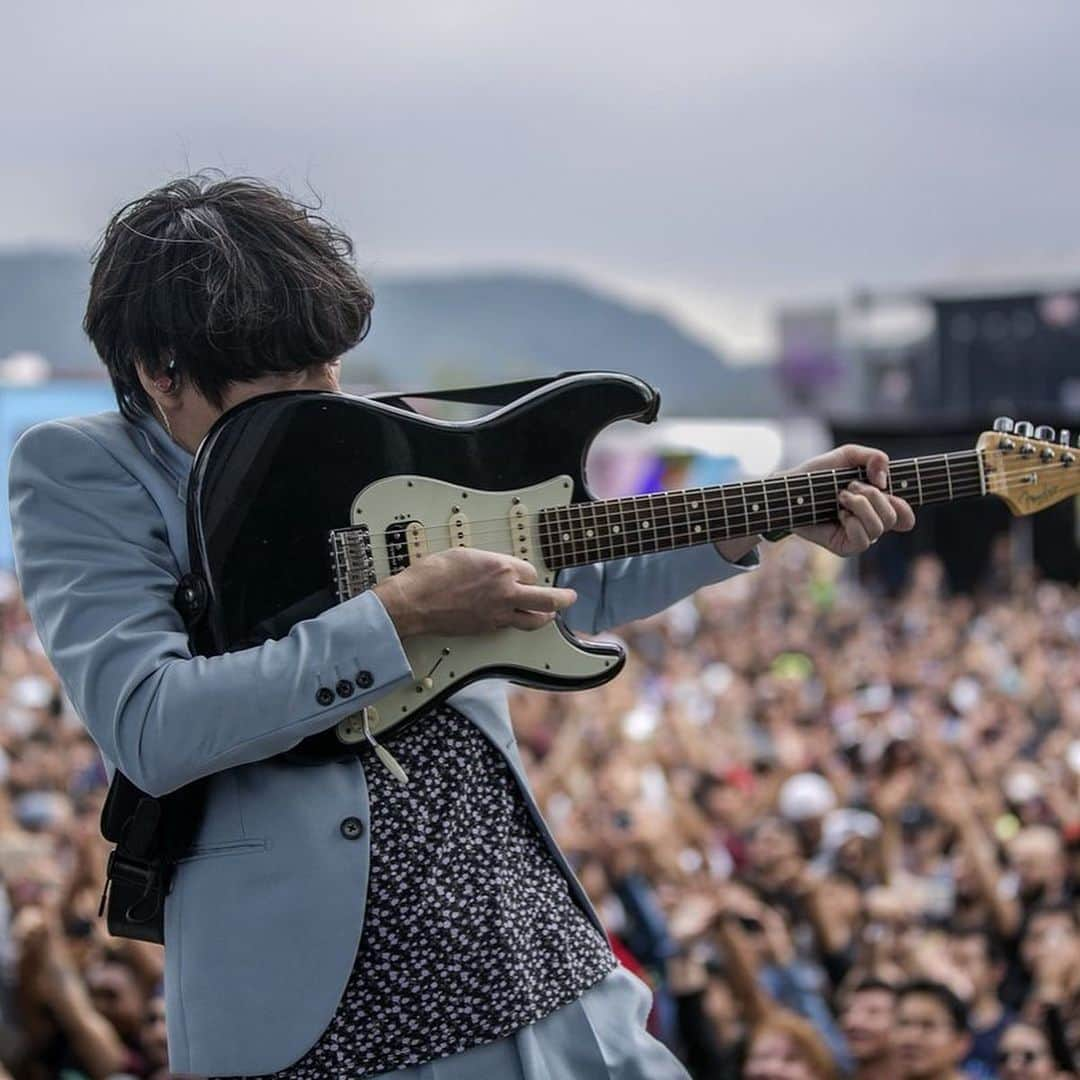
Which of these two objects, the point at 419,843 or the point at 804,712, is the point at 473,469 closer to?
the point at 419,843

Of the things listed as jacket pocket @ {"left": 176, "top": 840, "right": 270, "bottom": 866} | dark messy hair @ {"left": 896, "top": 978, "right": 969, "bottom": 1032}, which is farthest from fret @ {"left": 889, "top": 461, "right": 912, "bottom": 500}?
dark messy hair @ {"left": 896, "top": 978, "right": 969, "bottom": 1032}

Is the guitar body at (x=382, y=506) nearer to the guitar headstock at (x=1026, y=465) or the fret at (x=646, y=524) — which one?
the fret at (x=646, y=524)

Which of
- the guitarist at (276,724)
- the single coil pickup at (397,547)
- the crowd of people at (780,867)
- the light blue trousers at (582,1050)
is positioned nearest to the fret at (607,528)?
the guitarist at (276,724)

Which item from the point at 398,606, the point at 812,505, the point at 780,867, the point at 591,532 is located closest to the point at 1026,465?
the point at 812,505

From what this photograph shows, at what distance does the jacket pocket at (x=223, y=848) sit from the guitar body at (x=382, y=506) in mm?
122

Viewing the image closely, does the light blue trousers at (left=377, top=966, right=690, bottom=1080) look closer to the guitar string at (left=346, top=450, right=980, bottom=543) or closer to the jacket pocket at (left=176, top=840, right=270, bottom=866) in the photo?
the jacket pocket at (left=176, top=840, right=270, bottom=866)

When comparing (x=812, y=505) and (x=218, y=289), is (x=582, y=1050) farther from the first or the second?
(x=218, y=289)

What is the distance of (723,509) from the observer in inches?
83.9

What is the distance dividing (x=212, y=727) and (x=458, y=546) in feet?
1.31

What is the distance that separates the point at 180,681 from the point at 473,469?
18.7 inches

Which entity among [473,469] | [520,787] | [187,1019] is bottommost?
[187,1019]

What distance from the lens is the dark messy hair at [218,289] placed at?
1.84 metres

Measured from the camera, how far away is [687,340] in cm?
19000

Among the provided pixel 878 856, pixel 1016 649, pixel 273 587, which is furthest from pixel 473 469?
pixel 1016 649
